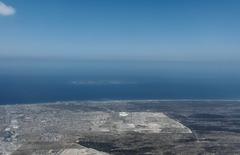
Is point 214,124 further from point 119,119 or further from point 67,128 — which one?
point 67,128

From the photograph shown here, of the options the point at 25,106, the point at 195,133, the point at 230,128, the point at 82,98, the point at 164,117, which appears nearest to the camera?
the point at 195,133

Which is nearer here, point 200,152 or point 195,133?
point 200,152

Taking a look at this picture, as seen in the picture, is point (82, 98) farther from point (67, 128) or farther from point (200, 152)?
point (200, 152)

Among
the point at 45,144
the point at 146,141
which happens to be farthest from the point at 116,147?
the point at 45,144

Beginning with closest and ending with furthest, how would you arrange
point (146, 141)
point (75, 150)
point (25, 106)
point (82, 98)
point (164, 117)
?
point (75, 150)
point (146, 141)
point (164, 117)
point (25, 106)
point (82, 98)

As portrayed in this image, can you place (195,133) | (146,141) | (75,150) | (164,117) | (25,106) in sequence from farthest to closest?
(25,106) → (164,117) → (195,133) → (146,141) → (75,150)

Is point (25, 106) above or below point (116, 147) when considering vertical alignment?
above

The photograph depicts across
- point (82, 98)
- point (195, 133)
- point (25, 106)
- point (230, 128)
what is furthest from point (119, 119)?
point (82, 98)

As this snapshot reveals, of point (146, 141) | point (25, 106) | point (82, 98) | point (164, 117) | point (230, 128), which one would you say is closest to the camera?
point (146, 141)

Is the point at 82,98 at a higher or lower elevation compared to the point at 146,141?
higher
